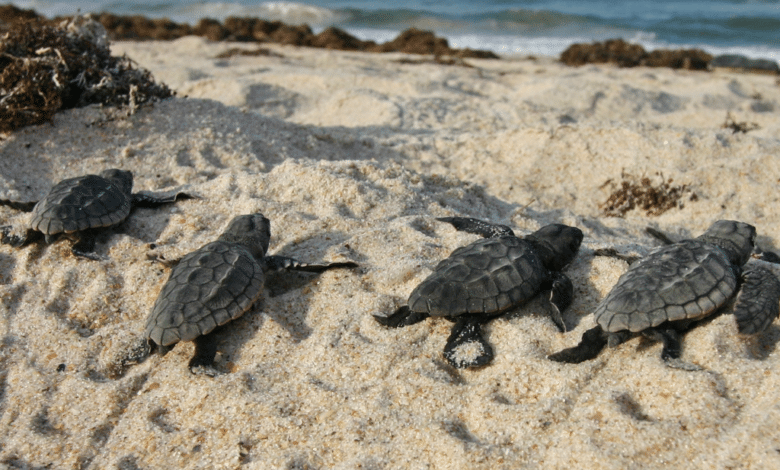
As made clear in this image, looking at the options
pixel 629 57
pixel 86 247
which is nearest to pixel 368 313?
pixel 86 247

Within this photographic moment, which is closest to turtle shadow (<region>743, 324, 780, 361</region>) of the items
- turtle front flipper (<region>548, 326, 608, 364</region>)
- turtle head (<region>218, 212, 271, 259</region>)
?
turtle front flipper (<region>548, 326, 608, 364</region>)

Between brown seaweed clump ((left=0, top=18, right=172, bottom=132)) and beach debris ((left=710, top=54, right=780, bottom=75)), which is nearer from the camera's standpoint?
brown seaweed clump ((left=0, top=18, right=172, bottom=132))

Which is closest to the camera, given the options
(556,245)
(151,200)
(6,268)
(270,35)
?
(556,245)

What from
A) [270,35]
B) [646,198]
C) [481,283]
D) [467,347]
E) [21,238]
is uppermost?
[481,283]

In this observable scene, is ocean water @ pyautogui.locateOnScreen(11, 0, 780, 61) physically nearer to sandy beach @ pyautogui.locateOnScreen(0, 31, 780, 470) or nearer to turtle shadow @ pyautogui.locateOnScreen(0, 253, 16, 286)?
sandy beach @ pyautogui.locateOnScreen(0, 31, 780, 470)

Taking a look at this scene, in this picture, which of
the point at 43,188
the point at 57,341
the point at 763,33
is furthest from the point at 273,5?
the point at 57,341

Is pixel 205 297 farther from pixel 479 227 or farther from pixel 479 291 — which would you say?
pixel 479 227

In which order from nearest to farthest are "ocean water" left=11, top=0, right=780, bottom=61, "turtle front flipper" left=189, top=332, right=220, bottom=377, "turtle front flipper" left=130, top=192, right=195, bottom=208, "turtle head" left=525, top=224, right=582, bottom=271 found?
"turtle front flipper" left=189, top=332, right=220, bottom=377 < "turtle head" left=525, top=224, right=582, bottom=271 < "turtle front flipper" left=130, top=192, right=195, bottom=208 < "ocean water" left=11, top=0, right=780, bottom=61
